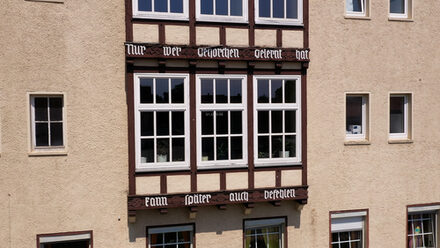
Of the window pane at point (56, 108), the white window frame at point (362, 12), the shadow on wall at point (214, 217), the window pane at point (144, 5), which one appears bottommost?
the shadow on wall at point (214, 217)

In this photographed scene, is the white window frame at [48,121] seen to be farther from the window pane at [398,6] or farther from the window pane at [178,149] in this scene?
the window pane at [398,6]

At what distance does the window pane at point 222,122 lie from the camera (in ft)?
28.2

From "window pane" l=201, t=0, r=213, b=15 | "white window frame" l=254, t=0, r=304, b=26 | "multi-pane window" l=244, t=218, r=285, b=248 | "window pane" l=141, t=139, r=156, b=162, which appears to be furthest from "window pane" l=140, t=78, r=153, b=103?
"multi-pane window" l=244, t=218, r=285, b=248

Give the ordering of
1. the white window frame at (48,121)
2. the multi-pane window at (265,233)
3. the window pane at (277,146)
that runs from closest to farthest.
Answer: the white window frame at (48,121)
the window pane at (277,146)
the multi-pane window at (265,233)

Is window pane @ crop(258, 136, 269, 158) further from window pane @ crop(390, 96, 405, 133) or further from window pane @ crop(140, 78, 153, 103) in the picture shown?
window pane @ crop(390, 96, 405, 133)

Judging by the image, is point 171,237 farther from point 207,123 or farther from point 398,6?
point 398,6

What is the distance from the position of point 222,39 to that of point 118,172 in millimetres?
3592

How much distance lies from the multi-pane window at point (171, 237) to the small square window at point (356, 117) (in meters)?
4.56

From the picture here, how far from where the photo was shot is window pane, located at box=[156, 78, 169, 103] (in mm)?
8281

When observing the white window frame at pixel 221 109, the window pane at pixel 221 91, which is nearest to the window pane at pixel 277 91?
the white window frame at pixel 221 109

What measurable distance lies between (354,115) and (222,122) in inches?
138

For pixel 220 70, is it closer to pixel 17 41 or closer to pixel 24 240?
pixel 17 41

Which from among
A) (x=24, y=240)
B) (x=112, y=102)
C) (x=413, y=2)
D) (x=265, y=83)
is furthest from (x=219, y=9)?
(x=24, y=240)

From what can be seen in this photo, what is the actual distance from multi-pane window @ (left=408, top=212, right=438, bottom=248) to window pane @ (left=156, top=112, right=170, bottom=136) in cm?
673
